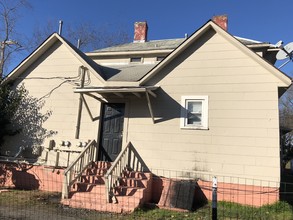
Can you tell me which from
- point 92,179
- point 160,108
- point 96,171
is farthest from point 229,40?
point 92,179

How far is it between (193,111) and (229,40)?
8.69 feet

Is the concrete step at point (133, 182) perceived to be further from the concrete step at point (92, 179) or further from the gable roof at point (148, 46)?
the gable roof at point (148, 46)

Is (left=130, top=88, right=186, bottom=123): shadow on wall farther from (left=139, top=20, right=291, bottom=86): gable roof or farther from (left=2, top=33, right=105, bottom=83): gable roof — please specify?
(left=2, top=33, right=105, bottom=83): gable roof

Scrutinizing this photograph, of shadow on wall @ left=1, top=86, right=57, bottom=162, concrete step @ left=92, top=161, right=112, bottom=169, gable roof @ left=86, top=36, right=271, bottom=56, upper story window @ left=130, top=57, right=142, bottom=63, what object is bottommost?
concrete step @ left=92, top=161, right=112, bottom=169

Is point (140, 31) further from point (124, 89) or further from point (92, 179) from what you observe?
point (92, 179)

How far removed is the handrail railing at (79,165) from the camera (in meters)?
9.07

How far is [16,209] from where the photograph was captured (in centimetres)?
801

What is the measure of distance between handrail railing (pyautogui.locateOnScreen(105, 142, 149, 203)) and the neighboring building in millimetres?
285

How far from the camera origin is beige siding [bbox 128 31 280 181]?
29.8 ft

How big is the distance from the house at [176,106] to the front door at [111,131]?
0.04 m

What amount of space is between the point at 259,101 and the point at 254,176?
2.30m

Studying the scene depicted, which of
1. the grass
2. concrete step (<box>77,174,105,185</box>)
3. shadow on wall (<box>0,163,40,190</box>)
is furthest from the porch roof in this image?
shadow on wall (<box>0,163,40,190</box>)

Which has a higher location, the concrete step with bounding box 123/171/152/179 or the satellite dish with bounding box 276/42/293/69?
the satellite dish with bounding box 276/42/293/69

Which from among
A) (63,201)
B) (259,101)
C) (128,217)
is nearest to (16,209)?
(63,201)
